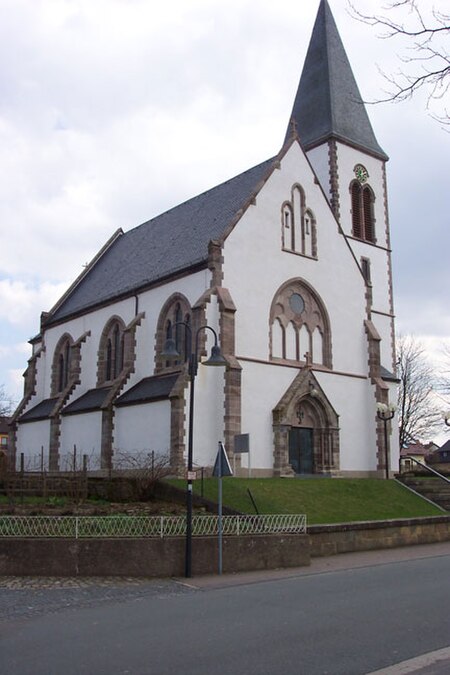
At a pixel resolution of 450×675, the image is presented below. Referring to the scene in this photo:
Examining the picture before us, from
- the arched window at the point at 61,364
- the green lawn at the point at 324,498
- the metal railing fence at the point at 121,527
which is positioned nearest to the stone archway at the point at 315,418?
the green lawn at the point at 324,498

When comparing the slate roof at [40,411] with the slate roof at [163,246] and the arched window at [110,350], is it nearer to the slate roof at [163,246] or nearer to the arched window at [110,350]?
the arched window at [110,350]

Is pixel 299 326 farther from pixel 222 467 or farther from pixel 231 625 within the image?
pixel 231 625

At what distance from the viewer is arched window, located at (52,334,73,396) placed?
4066 centimetres

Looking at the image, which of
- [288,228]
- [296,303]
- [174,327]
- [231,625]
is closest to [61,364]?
[174,327]

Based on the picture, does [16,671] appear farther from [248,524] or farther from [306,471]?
[306,471]

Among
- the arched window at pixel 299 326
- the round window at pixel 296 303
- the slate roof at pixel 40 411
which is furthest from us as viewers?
the slate roof at pixel 40 411

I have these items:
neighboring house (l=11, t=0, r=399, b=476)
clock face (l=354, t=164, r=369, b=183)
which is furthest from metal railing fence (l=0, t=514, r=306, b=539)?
clock face (l=354, t=164, r=369, b=183)

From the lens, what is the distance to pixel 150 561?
15062 millimetres

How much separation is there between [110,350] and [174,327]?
21.1 feet

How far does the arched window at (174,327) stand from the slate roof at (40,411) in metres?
8.93

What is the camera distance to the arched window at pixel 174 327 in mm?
31250

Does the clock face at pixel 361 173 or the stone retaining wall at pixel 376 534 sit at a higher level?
the clock face at pixel 361 173

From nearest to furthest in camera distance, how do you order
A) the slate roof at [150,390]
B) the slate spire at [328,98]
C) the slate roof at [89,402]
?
the slate roof at [150,390]
the slate roof at [89,402]
the slate spire at [328,98]

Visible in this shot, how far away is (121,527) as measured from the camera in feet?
51.7
